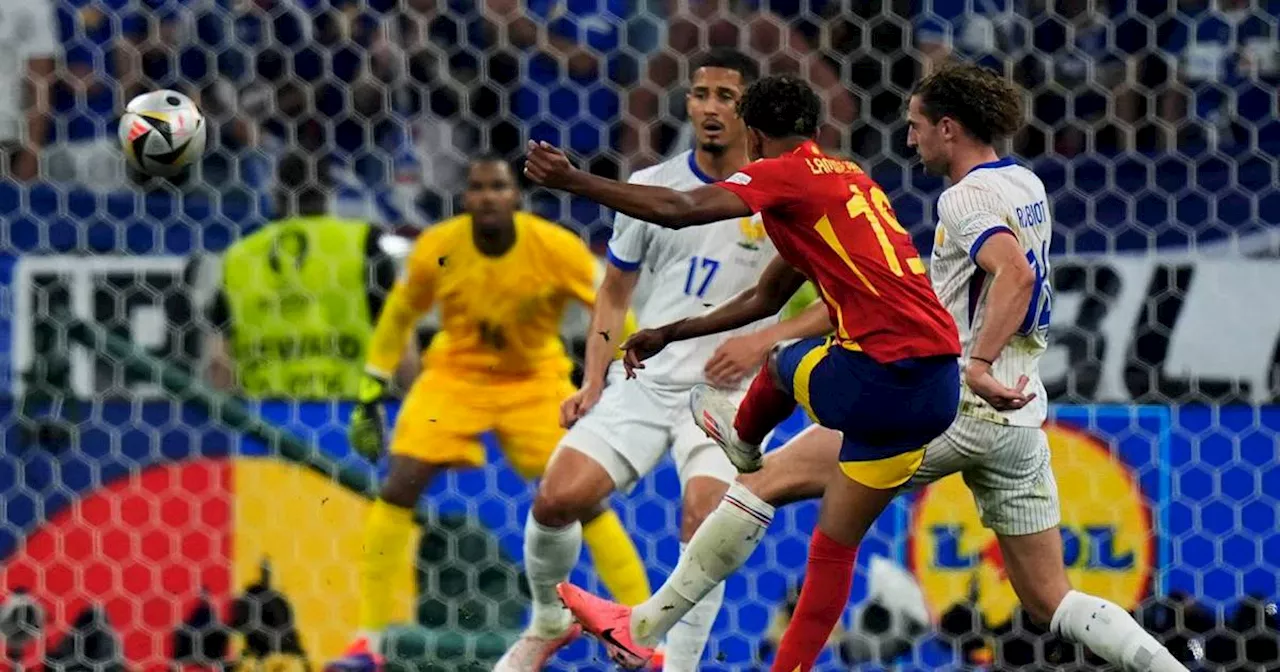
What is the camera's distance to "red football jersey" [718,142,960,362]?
12.0 ft

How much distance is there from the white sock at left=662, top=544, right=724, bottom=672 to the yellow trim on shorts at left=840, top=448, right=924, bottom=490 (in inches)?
32.0

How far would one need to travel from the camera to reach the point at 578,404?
15.4 ft

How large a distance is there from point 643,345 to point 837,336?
48 centimetres

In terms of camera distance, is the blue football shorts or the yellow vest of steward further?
the yellow vest of steward

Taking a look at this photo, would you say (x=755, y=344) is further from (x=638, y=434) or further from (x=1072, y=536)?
(x=1072, y=536)

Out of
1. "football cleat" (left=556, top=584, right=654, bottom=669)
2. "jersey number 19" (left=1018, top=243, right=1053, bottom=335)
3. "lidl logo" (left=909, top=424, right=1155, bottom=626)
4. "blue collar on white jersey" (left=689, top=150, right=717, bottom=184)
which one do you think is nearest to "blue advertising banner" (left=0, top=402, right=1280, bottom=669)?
"lidl logo" (left=909, top=424, right=1155, bottom=626)

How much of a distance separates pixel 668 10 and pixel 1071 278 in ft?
5.58

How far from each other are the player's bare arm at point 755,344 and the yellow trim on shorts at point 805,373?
58 centimetres

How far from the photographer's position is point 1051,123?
618cm

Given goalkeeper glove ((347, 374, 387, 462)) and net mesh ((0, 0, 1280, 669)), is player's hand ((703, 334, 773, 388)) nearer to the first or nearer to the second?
net mesh ((0, 0, 1280, 669))

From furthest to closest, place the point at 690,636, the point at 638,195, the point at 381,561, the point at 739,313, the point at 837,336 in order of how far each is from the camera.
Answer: the point at 381,561, the point at 690,636, the point at 739,313, the point at 837,336, the point at 638,195

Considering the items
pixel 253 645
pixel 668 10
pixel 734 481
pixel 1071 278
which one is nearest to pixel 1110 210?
pixel 1071 278

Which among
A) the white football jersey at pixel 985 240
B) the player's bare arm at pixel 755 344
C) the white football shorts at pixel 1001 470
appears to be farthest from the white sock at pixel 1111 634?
the player's bare arm at pixel 755 344

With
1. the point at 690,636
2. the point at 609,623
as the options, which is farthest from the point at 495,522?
the point at 609,623
